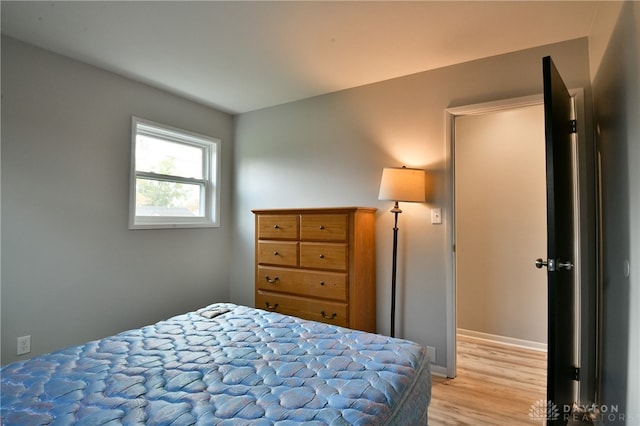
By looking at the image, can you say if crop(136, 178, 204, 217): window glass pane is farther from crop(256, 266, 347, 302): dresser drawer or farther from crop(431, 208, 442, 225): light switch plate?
crop(431, 208, 442, 225): light switch plate

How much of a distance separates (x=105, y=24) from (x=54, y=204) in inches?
52.7

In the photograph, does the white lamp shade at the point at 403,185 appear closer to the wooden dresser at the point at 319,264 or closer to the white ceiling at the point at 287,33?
the wooden dresser at the point at 319,264

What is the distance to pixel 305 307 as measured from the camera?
2.70m

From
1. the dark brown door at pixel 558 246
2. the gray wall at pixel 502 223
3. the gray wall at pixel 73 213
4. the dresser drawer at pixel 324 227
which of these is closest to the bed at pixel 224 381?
the dark brown door at pixel 558 246

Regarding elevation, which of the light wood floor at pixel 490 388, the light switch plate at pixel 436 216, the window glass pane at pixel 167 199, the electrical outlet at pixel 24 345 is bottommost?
the light wood floor at pixel 490 388

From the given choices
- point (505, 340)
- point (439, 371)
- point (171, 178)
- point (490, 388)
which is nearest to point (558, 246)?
point (490, 388)

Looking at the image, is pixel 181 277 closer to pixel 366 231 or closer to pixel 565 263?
pixel 366 231

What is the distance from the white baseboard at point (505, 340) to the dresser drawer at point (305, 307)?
1738 mm

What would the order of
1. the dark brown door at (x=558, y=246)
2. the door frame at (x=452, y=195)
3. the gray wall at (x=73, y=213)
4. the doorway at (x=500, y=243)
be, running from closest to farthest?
the dark brown door at (x=558, y=246) → the gray wall at (x=73, y=213) → the door frame at (x=452, y=195) → the doorway at (x=500, y=243)

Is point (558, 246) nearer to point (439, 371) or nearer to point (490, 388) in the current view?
point (490, 388)

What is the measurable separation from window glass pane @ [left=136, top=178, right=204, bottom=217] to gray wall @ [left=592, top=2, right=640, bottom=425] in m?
3.42

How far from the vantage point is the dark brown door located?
60.0 inches

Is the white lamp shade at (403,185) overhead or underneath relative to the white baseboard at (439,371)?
overhead

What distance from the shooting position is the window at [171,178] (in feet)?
9.78
